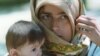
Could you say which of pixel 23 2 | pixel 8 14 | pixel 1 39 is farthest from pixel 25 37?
pixel 23 2

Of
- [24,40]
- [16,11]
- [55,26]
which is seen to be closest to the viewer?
[24,40]

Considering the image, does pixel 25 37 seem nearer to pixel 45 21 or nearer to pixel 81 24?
pixel 45 21

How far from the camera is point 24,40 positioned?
151 cm

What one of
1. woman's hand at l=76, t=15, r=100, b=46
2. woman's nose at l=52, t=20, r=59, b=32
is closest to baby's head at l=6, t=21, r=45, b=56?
woman's nose at l=52, t=20, r=59, b=32

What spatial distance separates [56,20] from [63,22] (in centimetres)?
5

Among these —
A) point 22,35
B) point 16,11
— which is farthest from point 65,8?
point 16,11

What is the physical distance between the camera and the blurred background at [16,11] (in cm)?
372

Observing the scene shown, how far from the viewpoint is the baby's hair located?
151cm

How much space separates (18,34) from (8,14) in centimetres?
262

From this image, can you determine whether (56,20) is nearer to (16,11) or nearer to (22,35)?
(22,35)

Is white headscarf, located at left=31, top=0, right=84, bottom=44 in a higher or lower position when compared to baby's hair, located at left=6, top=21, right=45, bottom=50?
higher

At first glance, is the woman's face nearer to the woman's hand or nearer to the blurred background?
the woman's hand

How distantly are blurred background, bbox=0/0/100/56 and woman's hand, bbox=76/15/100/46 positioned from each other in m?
1.75

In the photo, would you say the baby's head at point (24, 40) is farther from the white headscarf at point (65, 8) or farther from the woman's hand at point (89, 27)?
the woman's hand at point (89, 27)
